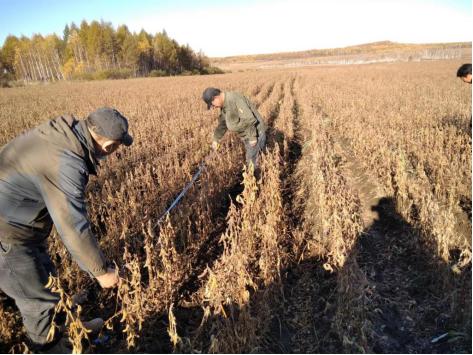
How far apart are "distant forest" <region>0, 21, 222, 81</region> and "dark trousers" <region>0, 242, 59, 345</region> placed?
5616cm

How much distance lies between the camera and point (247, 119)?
5996mm

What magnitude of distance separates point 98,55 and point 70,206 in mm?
68407

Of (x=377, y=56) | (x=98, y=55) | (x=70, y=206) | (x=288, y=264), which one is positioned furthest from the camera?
(x=377, y=56)

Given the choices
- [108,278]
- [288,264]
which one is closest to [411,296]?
[288,264]

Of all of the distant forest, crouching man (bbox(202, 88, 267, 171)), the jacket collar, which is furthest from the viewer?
the distant forest

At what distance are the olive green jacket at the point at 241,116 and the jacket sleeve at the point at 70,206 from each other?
387 centimetres

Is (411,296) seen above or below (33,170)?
below

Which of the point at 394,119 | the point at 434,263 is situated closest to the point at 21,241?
the point at 434,263

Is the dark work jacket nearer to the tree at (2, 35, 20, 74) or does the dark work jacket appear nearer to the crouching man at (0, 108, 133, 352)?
the crouching man at (0, 108, 133, 352)

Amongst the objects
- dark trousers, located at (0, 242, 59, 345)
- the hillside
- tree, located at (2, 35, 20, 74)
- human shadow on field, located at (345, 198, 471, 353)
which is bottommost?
the hillside

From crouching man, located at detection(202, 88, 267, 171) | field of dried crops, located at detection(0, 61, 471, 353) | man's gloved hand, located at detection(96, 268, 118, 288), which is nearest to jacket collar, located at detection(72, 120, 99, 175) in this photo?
man's gloved hand, located at detection(96, 268, 118, 288)

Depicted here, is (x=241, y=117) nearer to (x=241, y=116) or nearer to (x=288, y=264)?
(x=241, y=116)

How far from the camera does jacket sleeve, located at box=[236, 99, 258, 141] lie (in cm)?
591

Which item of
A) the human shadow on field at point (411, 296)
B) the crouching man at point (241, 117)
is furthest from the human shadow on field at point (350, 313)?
the crouching man at point (241, 117)
